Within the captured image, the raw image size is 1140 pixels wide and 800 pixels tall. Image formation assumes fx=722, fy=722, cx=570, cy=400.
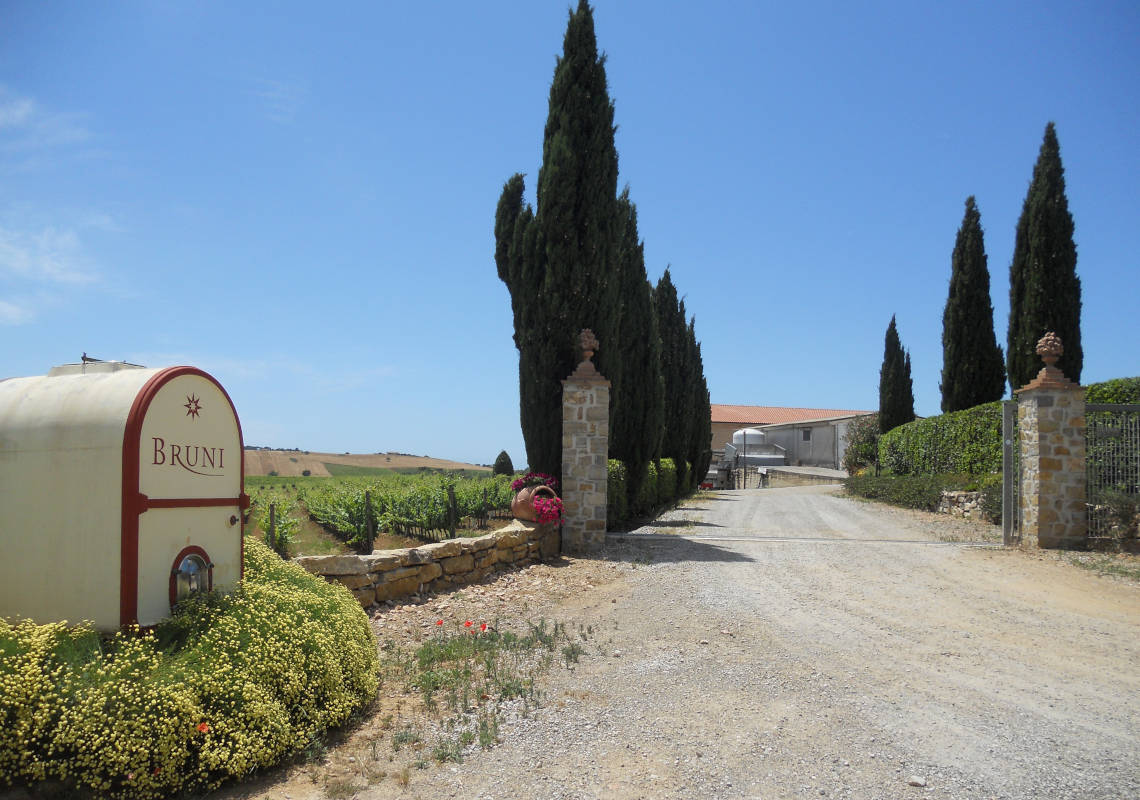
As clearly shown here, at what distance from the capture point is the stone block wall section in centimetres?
625

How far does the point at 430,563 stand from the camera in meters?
7.20

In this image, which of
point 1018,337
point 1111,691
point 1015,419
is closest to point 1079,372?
point 1018,337

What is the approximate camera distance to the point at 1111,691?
15.3 feet

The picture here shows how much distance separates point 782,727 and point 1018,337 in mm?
18300

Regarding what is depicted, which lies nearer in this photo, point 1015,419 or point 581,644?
point 581,644

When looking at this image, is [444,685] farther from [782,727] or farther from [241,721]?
[782,727]

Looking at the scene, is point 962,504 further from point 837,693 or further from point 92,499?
point 92,499

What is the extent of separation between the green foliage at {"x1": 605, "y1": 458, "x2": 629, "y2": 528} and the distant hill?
9.08 m

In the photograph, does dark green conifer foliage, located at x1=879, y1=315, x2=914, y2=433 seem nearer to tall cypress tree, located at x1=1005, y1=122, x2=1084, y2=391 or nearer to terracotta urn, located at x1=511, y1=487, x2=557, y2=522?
tall cypress tree, located at x1=1005, y1=122, x2=1084, y2=391

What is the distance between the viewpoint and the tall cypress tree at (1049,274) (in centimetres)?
1794

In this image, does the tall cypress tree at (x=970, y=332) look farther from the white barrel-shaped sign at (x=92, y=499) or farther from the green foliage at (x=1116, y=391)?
the white barrel-shaped sign at (x=92, y=499)

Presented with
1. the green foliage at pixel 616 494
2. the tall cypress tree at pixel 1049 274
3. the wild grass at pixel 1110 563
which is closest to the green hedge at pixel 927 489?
the tall cypress tree at pixel 1049 274

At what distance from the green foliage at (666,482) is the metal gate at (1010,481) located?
25.5ft

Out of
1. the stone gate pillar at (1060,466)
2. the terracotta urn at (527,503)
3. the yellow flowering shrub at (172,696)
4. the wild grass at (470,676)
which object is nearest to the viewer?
the yellow flowering shrub at (172,696)
